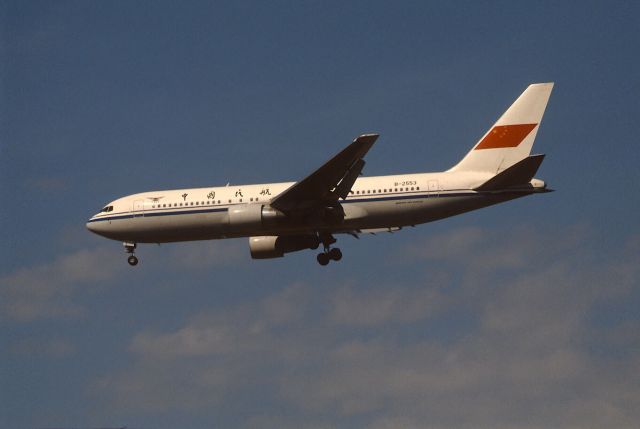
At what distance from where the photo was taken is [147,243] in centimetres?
4356

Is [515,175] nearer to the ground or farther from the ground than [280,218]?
nearer to the ground

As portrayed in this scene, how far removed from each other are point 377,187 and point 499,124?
235 inches

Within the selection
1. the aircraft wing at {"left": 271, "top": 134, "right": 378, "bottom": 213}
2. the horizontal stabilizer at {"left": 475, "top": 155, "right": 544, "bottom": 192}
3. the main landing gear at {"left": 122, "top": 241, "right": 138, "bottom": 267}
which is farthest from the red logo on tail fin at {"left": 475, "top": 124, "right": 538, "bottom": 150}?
the main landing gear at {"left": 122, "top": 241, "right": 138, "bottom": 267}

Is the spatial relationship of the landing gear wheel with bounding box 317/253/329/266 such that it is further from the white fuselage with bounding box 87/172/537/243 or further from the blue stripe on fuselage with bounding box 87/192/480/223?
the blue stripe on fuselage with bounding box 87/192/480/223

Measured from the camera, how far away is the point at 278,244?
140ft

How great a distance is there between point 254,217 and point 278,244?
324cm

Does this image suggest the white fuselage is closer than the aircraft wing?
No

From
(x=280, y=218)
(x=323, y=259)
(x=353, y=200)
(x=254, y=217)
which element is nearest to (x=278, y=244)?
(x=323, y=259)

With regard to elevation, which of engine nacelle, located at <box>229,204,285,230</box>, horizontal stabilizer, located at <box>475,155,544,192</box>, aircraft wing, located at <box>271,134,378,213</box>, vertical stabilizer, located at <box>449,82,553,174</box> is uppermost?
vertical stabilizer, located at <box>449,82,553,174</box>

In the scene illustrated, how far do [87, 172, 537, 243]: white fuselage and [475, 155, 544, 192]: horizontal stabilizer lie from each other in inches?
13.4

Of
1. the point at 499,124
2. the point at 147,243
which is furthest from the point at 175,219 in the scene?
the point at 499,124

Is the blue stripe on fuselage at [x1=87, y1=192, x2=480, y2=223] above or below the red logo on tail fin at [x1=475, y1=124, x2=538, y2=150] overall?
below

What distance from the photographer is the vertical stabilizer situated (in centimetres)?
4125

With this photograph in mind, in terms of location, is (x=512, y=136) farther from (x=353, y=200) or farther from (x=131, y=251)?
(x=131, y=251)
